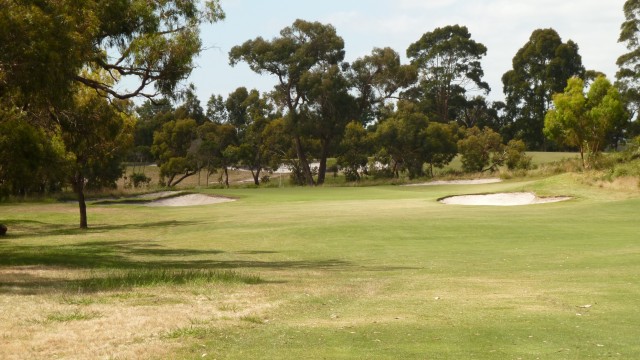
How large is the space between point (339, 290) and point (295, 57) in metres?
79.6

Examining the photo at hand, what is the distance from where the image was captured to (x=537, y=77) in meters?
116

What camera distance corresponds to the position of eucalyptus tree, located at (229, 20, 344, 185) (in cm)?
9394

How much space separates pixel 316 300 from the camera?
46.6 feet

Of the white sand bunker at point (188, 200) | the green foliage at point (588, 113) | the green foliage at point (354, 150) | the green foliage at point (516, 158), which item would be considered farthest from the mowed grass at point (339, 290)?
the green foliage at point (354, 150)

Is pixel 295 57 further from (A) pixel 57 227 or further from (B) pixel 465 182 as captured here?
(A) pixel 57 227

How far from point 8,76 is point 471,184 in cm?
5887

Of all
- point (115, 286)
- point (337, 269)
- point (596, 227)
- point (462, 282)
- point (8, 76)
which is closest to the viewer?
point (115, 286)

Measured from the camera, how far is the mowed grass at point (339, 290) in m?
9.88

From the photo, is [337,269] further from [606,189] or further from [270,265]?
[606,189]

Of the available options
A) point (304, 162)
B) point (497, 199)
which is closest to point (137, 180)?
point (304, 162)

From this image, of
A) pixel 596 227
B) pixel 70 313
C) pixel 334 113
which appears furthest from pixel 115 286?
pixel 334 113

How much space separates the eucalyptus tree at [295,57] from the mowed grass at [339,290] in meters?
59.9

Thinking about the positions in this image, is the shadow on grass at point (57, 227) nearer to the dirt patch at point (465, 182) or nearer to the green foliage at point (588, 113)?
the dirt patch at point (465, 182)

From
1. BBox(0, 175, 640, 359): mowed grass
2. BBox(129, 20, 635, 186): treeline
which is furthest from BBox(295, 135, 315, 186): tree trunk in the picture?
BBox(0, 175, 640, 359): mowed grass
